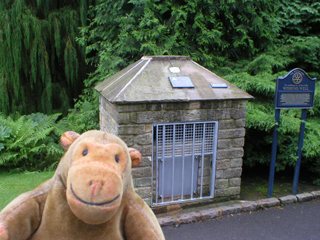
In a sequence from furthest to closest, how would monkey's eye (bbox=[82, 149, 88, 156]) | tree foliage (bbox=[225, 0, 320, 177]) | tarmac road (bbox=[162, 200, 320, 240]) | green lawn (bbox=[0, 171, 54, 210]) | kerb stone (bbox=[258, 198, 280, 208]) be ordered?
tree foliage (bbox=[225, 0, 320, 177]) < green lawn (bbox=[0, 171, 54, 210]) < kerb stone (bbox=[258, 198, 280, 208]) < tarmac road (bbox=[162, 200, 320, 240]) < monkey's eye (bbox=[82, 149, 88, 156])

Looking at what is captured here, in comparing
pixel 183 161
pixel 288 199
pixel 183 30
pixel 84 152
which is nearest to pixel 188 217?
pixel 183 161

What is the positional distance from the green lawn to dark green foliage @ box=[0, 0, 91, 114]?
8.93 ft

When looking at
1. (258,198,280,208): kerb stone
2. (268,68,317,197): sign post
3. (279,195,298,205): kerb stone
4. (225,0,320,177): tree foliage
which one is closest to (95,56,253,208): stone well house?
(258,198,280,208): kerb stone

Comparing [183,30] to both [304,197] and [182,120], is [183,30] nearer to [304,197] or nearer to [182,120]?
[182,120]

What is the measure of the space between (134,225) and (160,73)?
9.74 ft

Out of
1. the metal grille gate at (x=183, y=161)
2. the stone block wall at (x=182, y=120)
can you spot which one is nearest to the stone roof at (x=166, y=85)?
the stone block wall at (x=182, y=120)

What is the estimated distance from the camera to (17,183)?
5781 millimetres

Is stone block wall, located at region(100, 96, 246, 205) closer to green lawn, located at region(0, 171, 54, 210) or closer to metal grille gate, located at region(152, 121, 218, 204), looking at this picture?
metal grille gate, located at region(152, 121, 218, 204)

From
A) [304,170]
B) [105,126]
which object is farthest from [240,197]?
[105,126]

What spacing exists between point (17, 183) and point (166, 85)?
12.0 feet

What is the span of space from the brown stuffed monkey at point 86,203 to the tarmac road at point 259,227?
7.39 feet

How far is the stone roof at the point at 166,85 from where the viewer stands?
166 inches

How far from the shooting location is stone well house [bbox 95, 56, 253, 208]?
14.0 ft

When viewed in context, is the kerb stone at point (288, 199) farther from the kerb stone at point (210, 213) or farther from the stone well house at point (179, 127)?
the kerb stone at point (210, 213)
